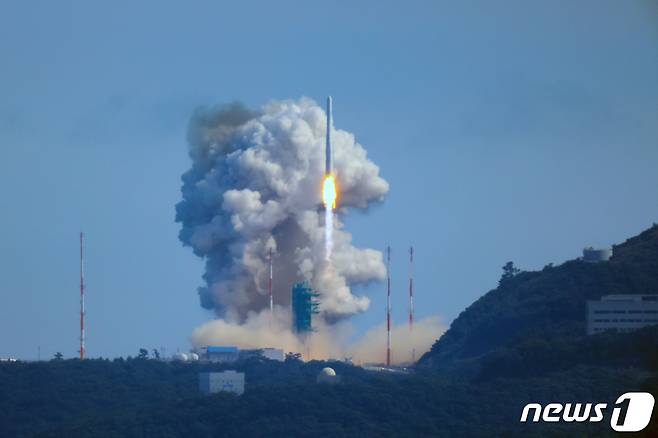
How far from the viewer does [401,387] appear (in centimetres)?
17525

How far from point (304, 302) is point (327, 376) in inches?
277

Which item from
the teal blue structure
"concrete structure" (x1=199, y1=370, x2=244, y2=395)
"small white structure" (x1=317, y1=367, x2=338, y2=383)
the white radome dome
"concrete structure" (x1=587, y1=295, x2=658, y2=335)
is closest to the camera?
"small white structure" (x1=317, y1=367, x2=338, y2=383)

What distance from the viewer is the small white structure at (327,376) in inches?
6988

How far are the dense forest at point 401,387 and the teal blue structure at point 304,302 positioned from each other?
3173 millimetres

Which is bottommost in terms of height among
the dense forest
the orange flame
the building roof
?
the dense forest

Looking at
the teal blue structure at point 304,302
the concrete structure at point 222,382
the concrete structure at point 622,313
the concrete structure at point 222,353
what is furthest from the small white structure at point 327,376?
the concrete structure at point 622,313

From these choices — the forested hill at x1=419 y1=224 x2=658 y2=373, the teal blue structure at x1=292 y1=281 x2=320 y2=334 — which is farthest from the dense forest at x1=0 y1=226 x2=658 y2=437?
the teal blue structure at x1=292 y1=281 x2=320 y2=334

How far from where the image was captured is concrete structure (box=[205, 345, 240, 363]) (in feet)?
609

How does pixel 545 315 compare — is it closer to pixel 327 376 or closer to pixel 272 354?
pixel 272 354

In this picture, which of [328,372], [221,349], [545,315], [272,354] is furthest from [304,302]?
[545,315]

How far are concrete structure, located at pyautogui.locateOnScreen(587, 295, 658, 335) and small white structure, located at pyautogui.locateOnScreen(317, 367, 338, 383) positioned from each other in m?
19.2

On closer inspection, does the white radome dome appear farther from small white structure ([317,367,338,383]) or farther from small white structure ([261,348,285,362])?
small white structure ([261,348,285,362])

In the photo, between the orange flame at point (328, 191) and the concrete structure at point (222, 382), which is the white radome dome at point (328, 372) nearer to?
the concrete structure at point (222, 382)

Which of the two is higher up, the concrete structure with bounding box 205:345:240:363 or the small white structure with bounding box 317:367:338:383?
the concrete structure with bounding box 205:345:240:363
